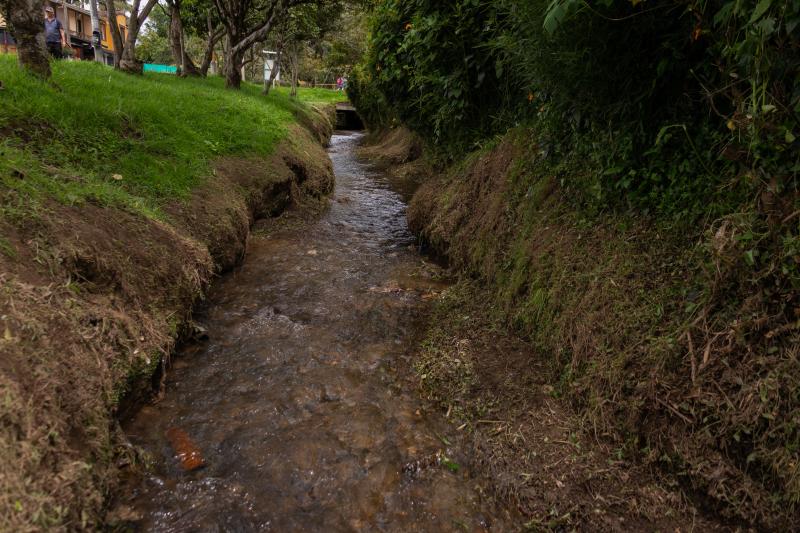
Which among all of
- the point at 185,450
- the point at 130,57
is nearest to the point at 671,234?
the point at 185,450

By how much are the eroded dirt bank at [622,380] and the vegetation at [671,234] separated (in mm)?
13

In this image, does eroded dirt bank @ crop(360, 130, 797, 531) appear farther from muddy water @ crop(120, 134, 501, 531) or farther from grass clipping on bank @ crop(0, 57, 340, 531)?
grass clipping on bank @ crop(0, 57, 340, 531)

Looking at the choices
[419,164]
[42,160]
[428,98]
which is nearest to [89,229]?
[42,160]

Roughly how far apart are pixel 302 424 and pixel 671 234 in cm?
296

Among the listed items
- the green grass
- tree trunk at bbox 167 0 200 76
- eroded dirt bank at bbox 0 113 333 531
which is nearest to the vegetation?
eroded dirt bank at bbox 0 113 333 531

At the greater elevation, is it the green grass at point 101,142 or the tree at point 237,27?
the tree at point 237,27

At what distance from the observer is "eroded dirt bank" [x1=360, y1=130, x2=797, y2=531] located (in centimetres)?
252

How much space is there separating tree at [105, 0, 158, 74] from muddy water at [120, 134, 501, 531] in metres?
7.80

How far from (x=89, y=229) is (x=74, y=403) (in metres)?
1.85

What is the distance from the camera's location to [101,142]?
5828 millimetres

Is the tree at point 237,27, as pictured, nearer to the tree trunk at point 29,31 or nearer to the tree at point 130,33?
the tree at point 130,33

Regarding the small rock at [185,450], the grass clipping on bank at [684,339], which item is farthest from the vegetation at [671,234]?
the small rock at [185,450]

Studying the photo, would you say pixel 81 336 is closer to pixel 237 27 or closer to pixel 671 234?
pixel 671 234

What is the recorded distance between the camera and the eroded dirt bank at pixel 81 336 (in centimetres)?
226
